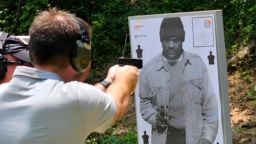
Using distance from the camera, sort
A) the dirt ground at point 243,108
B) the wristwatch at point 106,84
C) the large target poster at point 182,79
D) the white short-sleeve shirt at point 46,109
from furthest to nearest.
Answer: the dirt ground at point 243,108
the large target poster at point 182,79
the wristwatch at point 106,84
the white short-sleeve shirt at point 46,109

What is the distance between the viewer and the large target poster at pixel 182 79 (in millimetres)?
4125

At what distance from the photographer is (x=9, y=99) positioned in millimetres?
1875

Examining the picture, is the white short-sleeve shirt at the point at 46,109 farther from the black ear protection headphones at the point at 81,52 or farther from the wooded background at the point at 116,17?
the wooded background at the point at 116,17

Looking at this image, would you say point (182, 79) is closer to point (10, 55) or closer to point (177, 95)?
point (177, 95)

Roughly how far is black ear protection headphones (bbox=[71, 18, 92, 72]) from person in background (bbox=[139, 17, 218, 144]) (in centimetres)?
226

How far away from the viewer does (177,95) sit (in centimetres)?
427

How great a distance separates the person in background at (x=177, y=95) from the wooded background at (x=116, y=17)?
4036mm

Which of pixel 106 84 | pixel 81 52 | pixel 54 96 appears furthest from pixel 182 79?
pixel 54 96

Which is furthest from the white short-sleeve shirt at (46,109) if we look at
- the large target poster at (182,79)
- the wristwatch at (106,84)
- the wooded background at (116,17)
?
the wooded background at (116,17)

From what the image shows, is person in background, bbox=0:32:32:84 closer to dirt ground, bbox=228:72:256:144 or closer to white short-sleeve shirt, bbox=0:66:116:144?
white short-sleeve shirt, bbox=0:66:116:144

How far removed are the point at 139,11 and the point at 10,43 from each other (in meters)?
6.53

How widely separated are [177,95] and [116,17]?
216 inches

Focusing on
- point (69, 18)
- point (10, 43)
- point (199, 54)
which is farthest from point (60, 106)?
point (199, 54)

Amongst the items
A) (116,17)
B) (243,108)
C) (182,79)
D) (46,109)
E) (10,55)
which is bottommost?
(243,108)
